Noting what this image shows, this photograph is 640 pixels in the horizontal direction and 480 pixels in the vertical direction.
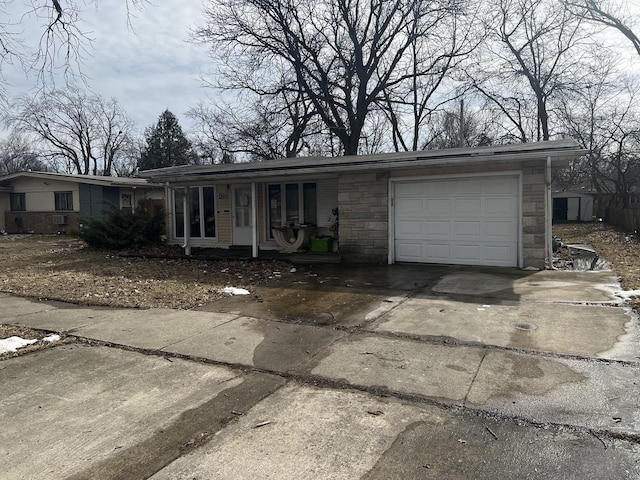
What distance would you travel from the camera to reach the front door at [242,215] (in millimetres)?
14367

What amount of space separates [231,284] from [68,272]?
4407 mm

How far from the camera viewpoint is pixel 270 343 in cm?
516

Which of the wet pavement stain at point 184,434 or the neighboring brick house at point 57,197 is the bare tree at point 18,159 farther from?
the wet pavement stain at point 184,434

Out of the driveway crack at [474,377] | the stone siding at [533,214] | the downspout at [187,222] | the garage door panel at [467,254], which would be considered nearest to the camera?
the driveway crack at [474,377]

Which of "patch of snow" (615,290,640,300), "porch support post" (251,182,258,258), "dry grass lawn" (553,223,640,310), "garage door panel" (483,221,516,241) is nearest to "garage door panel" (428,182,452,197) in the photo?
"garage door panel" (483,221,516,241)

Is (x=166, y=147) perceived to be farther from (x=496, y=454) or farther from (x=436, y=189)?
(x=496, y=454)

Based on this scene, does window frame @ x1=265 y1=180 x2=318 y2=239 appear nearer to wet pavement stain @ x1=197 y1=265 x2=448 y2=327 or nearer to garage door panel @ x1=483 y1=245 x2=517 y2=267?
wet pavement stain @ x1=197 y1=265 x2=448 y2=327

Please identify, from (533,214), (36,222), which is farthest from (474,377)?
(36,222)

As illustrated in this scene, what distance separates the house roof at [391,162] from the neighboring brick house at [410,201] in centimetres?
2

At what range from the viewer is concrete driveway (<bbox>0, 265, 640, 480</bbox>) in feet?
9.10

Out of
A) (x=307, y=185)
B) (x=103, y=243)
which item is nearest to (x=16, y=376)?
(x=307, y=185)

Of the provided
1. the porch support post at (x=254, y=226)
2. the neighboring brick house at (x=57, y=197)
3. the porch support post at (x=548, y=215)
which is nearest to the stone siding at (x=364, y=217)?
the porch support post at (x=254, y=226)

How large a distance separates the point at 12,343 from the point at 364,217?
8.10 m

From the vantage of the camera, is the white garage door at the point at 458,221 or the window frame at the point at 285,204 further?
the window frame at the point at 285,204
